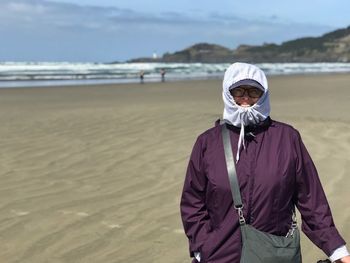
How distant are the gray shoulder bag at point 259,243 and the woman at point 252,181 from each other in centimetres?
3

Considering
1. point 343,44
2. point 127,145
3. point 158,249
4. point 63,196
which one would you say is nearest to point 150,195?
point 63,196

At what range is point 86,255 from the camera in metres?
4.71

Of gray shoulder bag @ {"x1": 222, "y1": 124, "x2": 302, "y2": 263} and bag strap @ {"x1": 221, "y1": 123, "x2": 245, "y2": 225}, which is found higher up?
bag strap @ {"x1": 221, "y1": 123, "x2": 245, "y2": 225}

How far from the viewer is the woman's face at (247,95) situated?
2.56 meters

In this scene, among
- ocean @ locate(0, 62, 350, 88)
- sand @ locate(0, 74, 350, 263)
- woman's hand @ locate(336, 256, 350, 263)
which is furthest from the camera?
ocean @ locate(0, 62, 350, 88)

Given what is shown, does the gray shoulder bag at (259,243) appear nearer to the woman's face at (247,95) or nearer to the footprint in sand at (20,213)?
the woman's face at (247,95)

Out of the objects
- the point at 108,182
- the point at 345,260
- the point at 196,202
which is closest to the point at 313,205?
the point at 345,260

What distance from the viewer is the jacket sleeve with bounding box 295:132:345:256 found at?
2.52 meters

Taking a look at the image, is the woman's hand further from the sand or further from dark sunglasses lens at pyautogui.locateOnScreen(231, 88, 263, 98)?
the sand

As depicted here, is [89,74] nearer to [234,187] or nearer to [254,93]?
[254,93]

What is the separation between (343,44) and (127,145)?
505 feet

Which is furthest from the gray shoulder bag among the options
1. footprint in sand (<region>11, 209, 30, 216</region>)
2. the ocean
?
the ocean

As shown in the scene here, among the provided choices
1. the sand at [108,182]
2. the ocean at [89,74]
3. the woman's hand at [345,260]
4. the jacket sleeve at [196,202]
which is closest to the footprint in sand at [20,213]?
the sand at [108,182]

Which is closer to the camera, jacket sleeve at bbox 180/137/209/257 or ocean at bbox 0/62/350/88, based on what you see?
jacket sleeve at bbox 180/137/209/257
